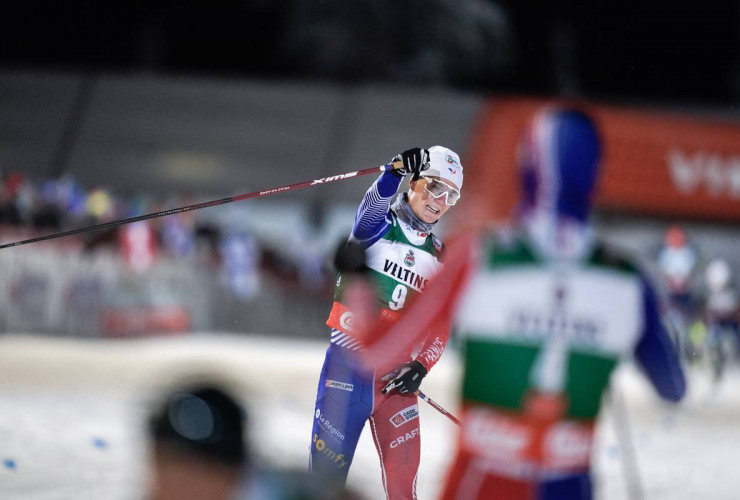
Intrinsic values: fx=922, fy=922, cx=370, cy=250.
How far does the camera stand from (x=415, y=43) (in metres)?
19.5

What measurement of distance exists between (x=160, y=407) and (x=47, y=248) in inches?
483

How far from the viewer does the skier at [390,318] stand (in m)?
3.53

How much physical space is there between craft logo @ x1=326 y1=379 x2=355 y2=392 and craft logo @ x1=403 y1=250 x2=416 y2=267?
53 centimetres

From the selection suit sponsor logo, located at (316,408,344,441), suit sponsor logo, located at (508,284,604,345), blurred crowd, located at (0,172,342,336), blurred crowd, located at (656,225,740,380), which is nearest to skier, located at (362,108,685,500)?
suit sponsor logo, located at (508,284,604,345)

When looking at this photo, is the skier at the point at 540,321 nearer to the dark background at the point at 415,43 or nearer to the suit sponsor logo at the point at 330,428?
the suit sponsor logo at the point at 330,428

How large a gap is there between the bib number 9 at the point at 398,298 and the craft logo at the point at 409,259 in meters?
0.09

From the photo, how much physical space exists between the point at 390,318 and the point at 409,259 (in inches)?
10.7

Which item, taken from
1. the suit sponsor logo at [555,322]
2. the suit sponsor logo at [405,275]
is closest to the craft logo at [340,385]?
the suit sponsor logo at [405,275]

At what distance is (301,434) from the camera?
7.64m

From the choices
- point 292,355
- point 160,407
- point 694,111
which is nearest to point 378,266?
point 160,407

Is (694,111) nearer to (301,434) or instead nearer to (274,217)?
(274,217)

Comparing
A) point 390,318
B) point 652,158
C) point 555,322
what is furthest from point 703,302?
point 555,322

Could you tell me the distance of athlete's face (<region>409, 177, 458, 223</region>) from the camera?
3668 mm

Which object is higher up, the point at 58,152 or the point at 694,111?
the point at 694,111
